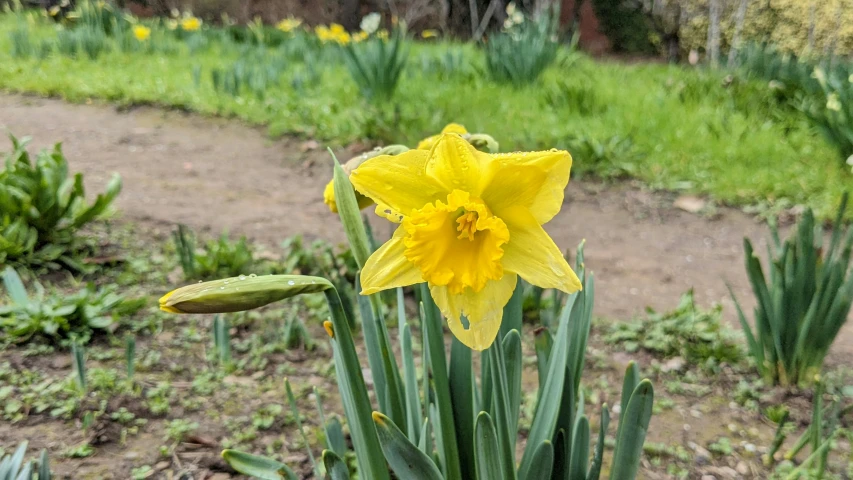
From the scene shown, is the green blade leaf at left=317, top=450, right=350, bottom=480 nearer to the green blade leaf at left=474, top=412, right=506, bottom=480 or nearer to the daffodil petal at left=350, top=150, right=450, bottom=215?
the green blade leaf at left=474, top=412, right=506, bottom=480

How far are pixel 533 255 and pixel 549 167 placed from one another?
0.38 feet

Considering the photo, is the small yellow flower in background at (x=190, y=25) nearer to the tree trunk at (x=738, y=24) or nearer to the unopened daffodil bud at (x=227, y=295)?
the tree trunk at (x=738, y=24)

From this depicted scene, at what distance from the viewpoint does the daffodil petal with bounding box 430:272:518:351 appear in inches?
29.5

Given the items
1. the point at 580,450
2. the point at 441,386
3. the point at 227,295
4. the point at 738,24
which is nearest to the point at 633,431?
the point at 580,450

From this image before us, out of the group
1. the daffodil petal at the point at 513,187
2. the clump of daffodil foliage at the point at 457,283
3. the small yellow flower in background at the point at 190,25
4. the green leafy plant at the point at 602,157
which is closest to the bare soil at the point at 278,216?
the green leafy plant at the point at 602,157

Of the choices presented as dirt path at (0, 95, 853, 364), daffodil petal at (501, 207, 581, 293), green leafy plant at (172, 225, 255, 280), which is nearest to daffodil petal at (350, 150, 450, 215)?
daffodil petal at (501, 207, 581, 293)

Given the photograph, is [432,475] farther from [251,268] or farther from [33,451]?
[251,268]

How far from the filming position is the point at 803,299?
5.34ft

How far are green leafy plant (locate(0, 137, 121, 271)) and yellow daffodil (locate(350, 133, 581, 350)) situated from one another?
185cm

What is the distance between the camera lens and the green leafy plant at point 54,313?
1735mm

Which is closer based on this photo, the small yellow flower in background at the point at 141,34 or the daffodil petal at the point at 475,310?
the daffodil petal at the point at 475,310

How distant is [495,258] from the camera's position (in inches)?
28.4

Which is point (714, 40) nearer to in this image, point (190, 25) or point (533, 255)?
point (190, 25)

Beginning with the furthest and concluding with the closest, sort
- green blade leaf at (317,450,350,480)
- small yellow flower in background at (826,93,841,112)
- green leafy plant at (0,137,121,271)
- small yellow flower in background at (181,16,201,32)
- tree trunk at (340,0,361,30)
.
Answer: tree trunk at (340,0,361,30) → small yellow flower in background at (181,16,201,32) → small yellow flower in background at (826,93,841,112) → green leafy plant at (0,137,121,271) → green blade leaf at (317,450,350,480)
